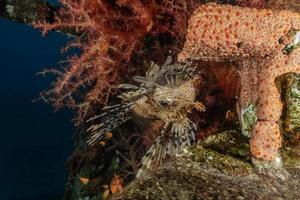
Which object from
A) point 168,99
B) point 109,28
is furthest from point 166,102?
point 109,28

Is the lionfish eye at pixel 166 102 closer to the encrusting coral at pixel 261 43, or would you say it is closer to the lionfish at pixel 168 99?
the lionfish at pixel 168 99

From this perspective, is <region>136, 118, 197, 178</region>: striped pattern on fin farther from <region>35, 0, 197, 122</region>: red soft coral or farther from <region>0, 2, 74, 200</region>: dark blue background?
<region>0, 2, 74, 200</region>: dark blue background

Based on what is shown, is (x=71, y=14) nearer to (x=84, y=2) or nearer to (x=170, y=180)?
(x=84, y=2)

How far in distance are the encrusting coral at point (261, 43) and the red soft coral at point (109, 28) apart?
Answer: 47.9 inches

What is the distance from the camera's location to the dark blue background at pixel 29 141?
75.9 ft

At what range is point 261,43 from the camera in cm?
279

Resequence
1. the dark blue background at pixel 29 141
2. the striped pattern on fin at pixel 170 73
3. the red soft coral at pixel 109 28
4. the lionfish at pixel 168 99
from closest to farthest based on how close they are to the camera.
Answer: the lionfish at pixel 168 99 → the striped pattern on fin at pixel 170 73 → the red soft coral at pixel 109 28 → the dark blue background at pixel 29 141

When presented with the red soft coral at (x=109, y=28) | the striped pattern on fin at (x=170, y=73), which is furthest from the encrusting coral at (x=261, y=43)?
the red soft coral at (x=109, y=28)

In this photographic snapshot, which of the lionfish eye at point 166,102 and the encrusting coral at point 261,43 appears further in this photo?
the lionfish eye at point 166,102

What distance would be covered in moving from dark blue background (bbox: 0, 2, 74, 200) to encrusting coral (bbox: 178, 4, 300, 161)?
1248cm

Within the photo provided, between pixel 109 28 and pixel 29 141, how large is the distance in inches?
1115

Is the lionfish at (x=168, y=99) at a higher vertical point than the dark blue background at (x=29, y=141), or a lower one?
higher

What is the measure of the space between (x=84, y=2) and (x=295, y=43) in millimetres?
2428

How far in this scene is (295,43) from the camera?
275 cm
